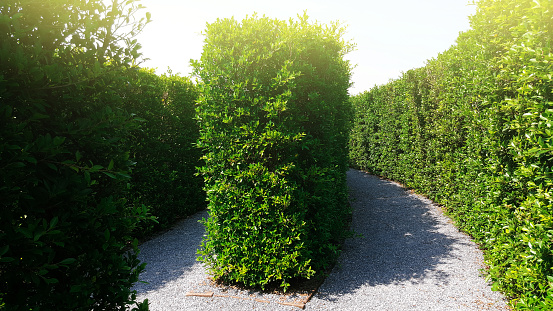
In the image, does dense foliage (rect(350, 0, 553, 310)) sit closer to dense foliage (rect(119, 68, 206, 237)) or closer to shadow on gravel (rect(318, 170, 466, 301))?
shadow on gravel (rect(318, 170, 466, 301))

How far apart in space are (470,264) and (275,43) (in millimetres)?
5240

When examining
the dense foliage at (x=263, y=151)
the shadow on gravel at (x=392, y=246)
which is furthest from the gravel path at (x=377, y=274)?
the dense foliage at (x=263, y=151)

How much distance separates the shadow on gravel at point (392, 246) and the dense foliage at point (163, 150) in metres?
4.43

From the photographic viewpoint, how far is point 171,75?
921 centimetres

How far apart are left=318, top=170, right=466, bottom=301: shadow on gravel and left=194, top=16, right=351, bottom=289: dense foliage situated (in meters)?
0.66

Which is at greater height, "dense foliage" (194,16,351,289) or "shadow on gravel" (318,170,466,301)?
"dense foliage" (194,16,351,289)

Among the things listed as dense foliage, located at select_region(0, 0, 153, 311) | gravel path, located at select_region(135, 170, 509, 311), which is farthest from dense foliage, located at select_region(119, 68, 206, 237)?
dense foliage, located at select_region(0, 0, 153, 311)

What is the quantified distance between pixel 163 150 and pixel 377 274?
5.82 m

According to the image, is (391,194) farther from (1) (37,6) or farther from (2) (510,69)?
(1) (37,6)

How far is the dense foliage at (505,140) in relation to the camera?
11.9ft

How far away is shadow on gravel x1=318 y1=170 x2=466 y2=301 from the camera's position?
17.8ft

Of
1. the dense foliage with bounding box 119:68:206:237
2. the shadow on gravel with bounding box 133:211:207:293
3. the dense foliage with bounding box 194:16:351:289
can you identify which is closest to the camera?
the dense foliage with bounding box 194:16:351:289

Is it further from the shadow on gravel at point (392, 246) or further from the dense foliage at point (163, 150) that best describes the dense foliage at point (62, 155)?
the dense foliage at point (163, 150)

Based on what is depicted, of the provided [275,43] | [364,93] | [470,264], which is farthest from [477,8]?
[364,93]
